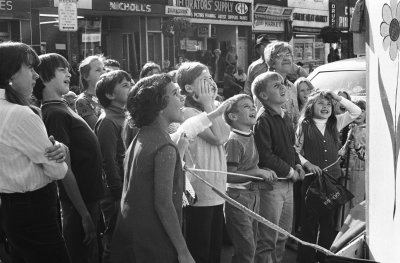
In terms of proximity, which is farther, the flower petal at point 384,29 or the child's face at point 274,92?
the child's face at point 274,92

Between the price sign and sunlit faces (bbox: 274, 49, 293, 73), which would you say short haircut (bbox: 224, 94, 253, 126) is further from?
the price sign

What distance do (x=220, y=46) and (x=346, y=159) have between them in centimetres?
1957

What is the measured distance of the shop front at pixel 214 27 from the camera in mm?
22297

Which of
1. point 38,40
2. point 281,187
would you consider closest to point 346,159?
point 281,187

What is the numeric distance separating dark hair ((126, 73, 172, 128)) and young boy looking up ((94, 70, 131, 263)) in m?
1.22

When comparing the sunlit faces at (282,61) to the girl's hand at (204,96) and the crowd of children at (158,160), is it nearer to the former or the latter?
the crowd of children at (158,160)

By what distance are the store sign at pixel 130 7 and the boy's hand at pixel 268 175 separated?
47.4 ft

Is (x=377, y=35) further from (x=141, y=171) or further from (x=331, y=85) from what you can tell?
(x=331, y=85)

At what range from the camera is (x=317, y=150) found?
554 centimetres

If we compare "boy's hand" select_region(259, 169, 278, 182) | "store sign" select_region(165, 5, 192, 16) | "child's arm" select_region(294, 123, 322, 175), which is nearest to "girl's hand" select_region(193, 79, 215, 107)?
"boy's hand" select_region(259, 169, 278, 182)

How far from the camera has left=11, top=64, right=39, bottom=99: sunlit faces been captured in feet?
11.1

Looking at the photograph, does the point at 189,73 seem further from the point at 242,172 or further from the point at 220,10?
the point at 220,10

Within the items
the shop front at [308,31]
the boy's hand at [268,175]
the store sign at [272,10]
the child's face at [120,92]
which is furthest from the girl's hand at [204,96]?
the shop front at [308,31]

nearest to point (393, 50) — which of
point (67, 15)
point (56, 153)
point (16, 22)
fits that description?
point (56, 153)
